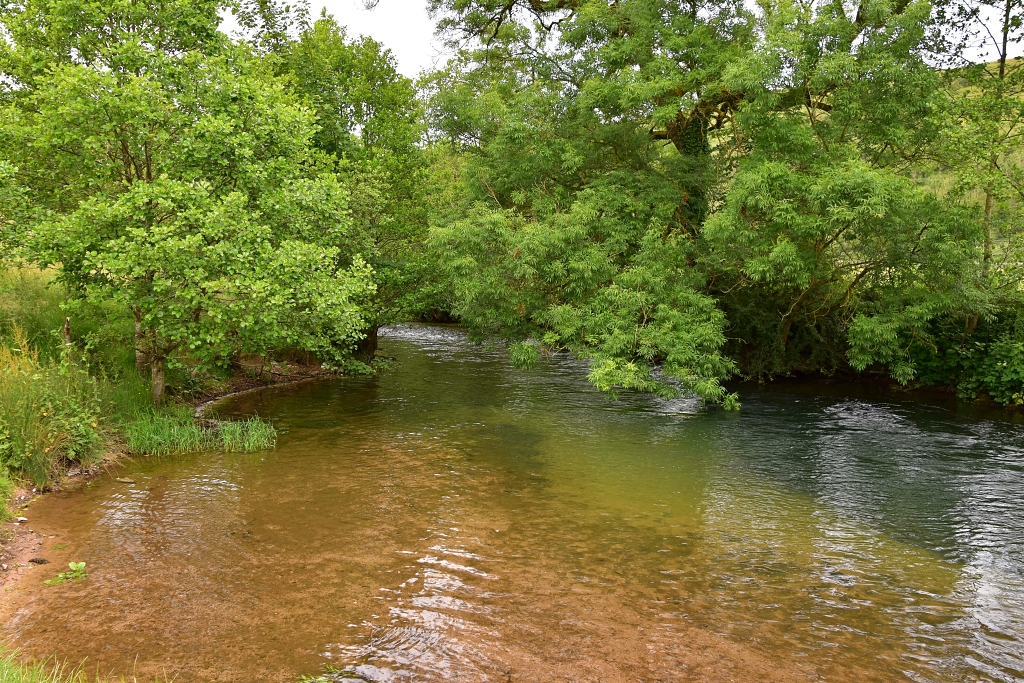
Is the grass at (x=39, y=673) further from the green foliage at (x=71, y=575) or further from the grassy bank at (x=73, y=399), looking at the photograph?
the grassy bank at (x=73, y=399)

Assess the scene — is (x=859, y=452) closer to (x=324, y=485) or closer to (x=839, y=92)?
(x=839, y=92)

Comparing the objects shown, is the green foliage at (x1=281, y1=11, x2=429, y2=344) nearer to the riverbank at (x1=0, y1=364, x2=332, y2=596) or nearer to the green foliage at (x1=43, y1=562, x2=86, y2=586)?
the riverbank at (x1=0, y1=364, x2=332, y2=596)

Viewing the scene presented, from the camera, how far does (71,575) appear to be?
27.3 feet

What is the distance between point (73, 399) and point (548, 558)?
28.1 feet

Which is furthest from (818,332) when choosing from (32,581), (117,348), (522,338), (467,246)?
(32,581)

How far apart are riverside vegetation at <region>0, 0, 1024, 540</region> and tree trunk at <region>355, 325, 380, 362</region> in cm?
22

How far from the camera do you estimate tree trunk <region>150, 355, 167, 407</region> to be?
1501cm

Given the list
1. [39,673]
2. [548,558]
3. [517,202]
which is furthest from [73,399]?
[517,202]

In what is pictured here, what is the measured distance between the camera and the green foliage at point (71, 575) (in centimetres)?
813

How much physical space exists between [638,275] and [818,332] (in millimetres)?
9642

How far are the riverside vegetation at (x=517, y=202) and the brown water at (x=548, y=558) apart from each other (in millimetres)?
2209

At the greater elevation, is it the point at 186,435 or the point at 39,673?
the point at 186,435

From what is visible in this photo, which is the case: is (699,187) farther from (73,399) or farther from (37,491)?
(37,491)

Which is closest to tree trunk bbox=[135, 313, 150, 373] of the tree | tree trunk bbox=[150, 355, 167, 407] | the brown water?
the tree
